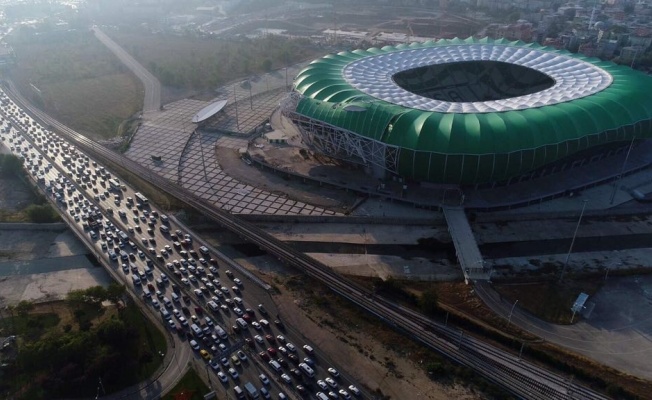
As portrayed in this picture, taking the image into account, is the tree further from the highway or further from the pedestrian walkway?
the highway

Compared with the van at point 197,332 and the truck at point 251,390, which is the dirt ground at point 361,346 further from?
the van at point 197,332

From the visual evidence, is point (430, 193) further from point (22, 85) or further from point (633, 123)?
point (22, 85)

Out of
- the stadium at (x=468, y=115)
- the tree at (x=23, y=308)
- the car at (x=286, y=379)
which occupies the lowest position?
the car at (x=286, y=379)

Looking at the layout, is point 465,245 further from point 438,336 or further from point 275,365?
point 275,365

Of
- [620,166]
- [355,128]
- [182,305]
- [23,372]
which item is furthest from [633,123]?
[23,372]

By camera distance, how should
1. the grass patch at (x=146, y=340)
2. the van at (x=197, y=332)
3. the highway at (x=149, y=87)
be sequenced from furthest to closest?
1. the highway at (x=149, y=87)
2. the van at (x=197, y=332)
3. the grass patch at (x=146, y=340)

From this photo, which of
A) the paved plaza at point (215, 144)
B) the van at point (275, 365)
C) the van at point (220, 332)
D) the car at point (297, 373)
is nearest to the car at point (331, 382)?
the car at point (297, 373)
